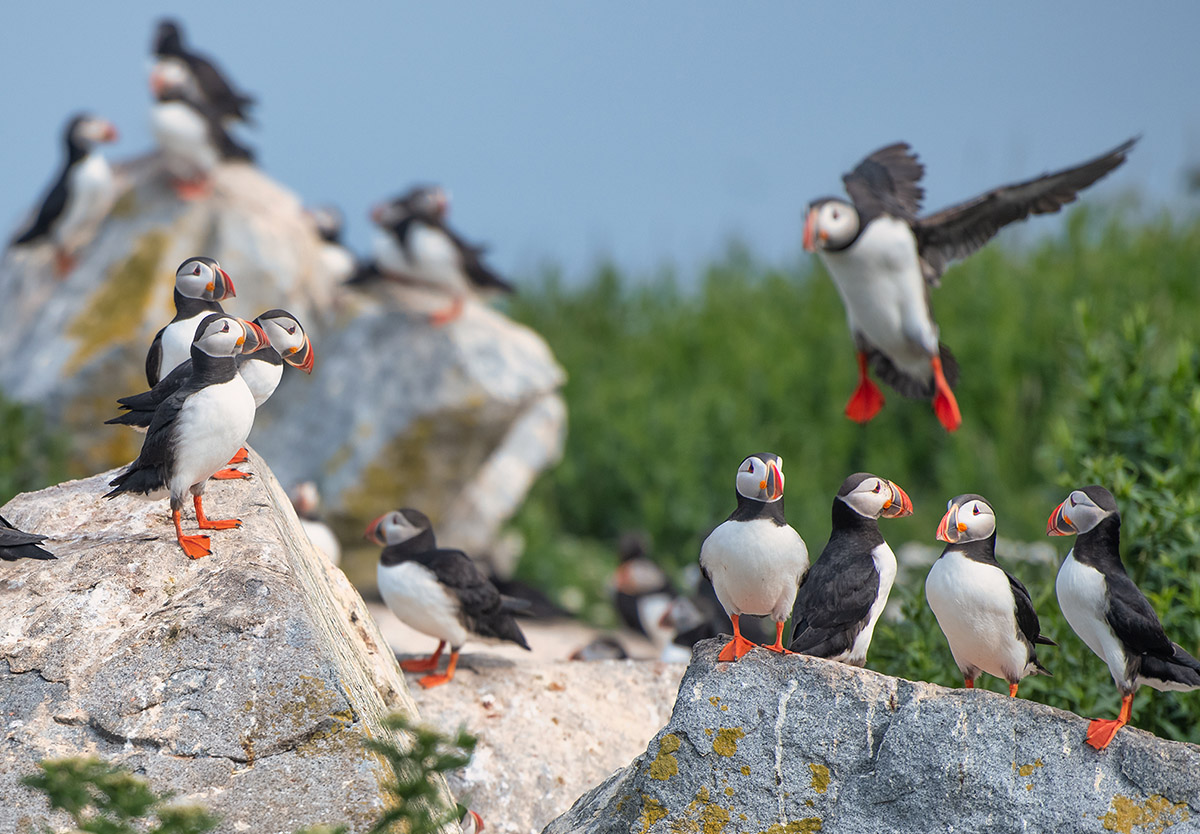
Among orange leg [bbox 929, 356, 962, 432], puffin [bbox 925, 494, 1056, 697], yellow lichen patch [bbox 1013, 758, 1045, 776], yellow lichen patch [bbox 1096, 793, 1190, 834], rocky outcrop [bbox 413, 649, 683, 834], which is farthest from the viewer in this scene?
orange leg [bbox 929, 356, 962, 432]

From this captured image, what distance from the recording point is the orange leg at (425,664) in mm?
5719

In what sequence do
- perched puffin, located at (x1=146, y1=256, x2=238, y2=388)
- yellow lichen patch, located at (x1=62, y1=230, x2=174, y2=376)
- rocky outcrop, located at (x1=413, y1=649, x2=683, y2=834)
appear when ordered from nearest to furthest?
perched puffin, located at (x1=146, y1=256, x2=238, y2=388) → rocky outcrop, located at (x1=413, y1=649, x2=683, y2=834) → yellow lichen patch, located at (x1=62, y1=230, x2=174, y2=376)

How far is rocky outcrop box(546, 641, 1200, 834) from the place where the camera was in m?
3.53

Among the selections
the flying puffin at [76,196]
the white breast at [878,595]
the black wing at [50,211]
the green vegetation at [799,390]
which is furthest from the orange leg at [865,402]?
the black wing at [50,211]

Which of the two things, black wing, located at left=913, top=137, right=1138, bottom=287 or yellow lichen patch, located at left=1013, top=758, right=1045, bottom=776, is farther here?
black wing, located at left=913, top=137, right=1138, bottom=287

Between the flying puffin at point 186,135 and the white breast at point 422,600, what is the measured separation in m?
6.05

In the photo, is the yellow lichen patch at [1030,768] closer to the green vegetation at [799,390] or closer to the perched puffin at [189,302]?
the perched puffin at [189,302]

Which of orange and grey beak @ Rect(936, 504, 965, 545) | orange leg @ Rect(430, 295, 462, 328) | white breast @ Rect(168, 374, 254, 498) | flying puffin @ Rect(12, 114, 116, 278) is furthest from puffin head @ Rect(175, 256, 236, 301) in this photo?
flying puffin @ Rect(12, 114, 116, 278)

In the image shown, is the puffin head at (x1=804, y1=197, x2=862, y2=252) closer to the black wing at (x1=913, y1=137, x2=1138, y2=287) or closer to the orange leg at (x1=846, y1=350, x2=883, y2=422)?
the black wing at (x1=913, y1=137, x2=1138, y2=287)

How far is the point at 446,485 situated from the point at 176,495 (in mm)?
6774

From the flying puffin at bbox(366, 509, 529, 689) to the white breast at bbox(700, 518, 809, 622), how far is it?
1841 mm

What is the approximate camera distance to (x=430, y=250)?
34.4 ft

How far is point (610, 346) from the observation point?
16609mm

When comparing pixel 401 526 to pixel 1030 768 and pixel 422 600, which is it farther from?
pixel 1030 768
